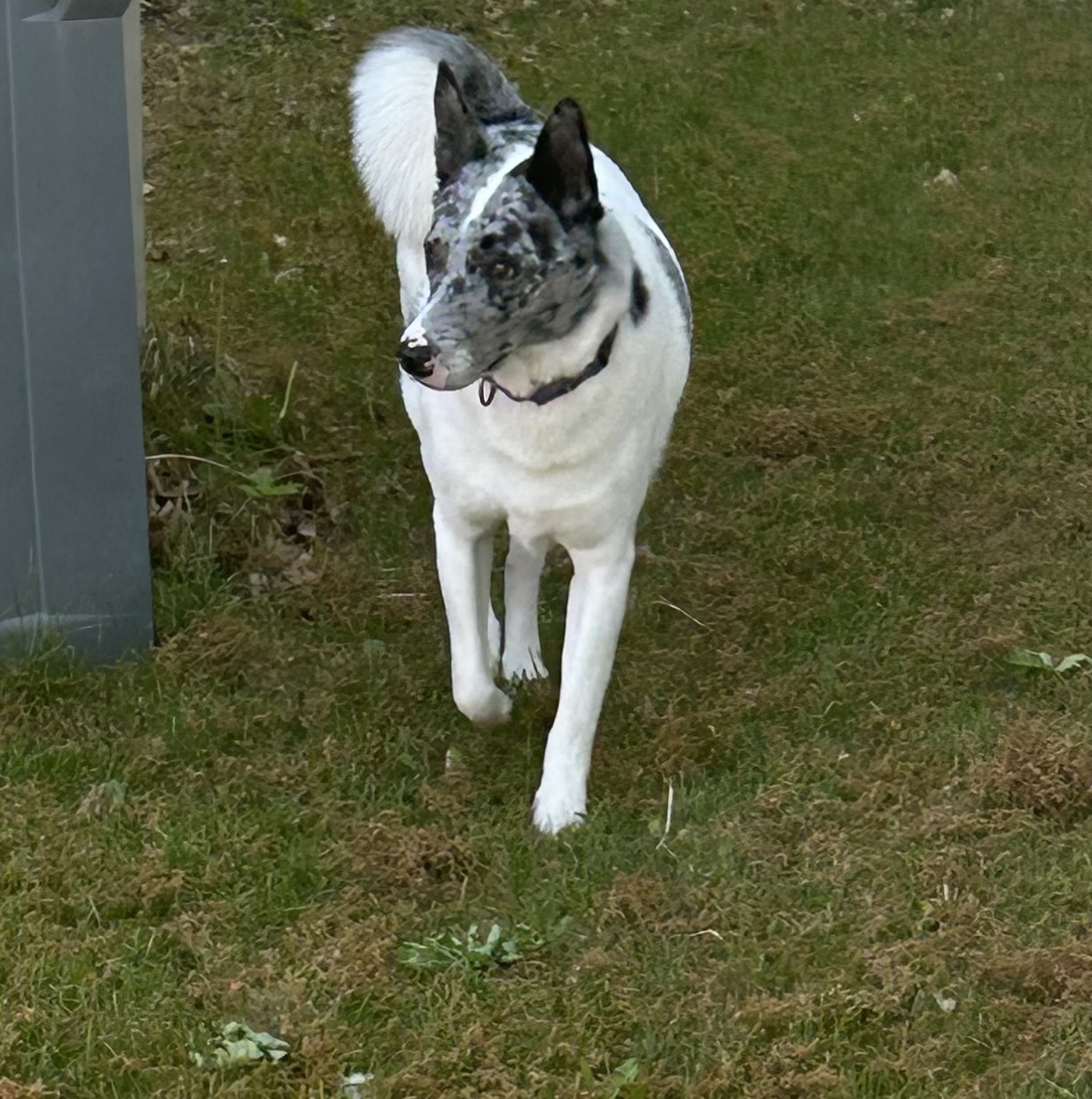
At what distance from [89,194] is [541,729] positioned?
62.1 inches

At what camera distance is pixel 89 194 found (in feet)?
12.2

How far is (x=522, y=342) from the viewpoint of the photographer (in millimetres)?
3043

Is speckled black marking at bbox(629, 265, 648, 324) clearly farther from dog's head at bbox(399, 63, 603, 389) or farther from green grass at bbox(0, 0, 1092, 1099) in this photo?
green grass at bbox(0, 0, 1092, 1099)

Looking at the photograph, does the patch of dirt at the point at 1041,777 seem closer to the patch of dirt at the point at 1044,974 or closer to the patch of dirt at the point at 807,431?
the patch of dirt at the point at 1044,974

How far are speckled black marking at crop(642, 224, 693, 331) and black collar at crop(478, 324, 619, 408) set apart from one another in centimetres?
37

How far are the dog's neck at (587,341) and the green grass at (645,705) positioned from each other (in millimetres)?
949

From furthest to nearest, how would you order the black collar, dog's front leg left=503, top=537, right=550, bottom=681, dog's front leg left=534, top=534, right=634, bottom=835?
dog's front leg left=503, top=537, right=550, bottom=681
dog's front leg left=534, top=534, right=634, bottom=835
the black collar

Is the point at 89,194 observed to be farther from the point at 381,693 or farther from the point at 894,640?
the point at 894,640

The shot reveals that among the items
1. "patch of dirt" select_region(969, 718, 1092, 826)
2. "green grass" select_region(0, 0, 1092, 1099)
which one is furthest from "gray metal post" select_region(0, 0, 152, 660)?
"patch of dirt" select_region(969, 718, 1092, 826)

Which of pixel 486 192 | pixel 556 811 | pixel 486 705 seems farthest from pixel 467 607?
pixel 486 192

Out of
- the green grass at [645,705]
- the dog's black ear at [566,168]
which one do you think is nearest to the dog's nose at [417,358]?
the dog's black ear at [566,168]

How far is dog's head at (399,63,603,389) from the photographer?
9.51ft

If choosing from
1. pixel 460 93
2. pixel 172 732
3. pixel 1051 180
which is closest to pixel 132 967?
pixel 172 732

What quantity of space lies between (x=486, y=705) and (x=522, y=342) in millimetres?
929
